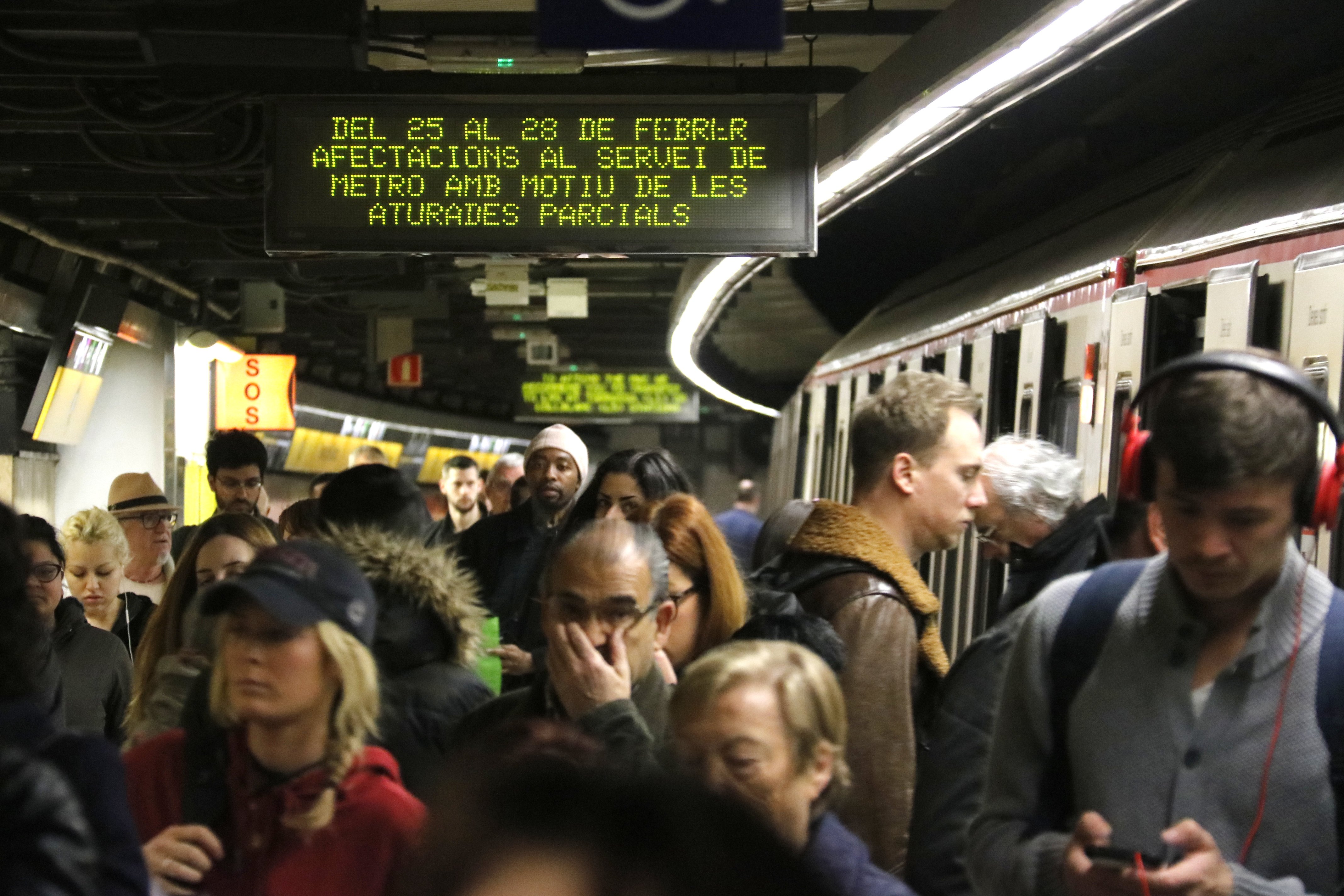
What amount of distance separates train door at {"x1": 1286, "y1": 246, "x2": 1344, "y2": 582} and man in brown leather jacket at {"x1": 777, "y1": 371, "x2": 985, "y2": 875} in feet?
3.89

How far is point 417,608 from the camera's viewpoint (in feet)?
12.9

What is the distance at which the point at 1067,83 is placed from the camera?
10.9m

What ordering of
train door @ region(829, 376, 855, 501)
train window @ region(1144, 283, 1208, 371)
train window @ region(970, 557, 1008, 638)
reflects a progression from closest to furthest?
train window @ region(1144, 283, 1208, 371) < train window @ region(970, 557, 1008, 638) < train door @ region(829, 376, 855, 501)

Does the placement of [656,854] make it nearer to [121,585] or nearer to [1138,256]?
[121,585]

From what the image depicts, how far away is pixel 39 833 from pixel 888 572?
2.58 meters

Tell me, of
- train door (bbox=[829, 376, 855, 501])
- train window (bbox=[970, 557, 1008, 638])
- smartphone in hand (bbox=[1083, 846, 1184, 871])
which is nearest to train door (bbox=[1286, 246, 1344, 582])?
smartphone in hand (bbox=[1083, 846, 1184, 871])

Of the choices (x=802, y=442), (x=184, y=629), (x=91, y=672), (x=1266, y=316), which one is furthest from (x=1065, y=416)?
(x=802, y=442)

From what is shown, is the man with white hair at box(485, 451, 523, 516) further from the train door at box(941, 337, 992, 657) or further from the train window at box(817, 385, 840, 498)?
the train window at box(817, 385, 840, 498)

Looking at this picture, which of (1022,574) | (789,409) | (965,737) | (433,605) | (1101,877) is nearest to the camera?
(1101,877)

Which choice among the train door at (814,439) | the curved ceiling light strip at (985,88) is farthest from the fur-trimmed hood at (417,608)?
the train door at (814,439)

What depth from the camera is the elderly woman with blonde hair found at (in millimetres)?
2758

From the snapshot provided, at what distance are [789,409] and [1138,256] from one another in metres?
12.5

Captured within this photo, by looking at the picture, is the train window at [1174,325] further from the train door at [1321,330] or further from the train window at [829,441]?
the train window at [829,441]

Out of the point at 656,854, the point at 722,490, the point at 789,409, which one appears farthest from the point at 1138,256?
the point at 722,490
